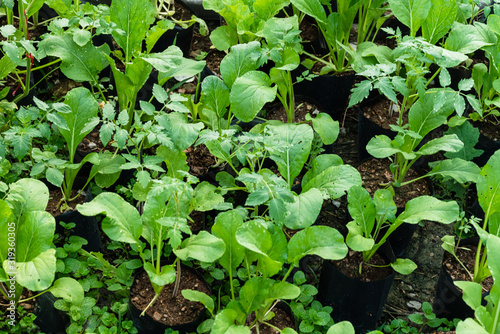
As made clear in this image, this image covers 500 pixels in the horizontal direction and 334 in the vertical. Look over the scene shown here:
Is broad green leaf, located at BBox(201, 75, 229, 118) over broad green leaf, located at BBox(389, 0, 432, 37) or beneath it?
beneath

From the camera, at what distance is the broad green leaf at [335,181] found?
216cm

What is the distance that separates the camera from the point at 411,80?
2643 mm

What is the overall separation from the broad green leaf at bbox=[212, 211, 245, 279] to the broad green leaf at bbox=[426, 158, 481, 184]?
983 mm

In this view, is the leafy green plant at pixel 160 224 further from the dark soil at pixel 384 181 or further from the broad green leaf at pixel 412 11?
the broad green leaf at pixel 412 11

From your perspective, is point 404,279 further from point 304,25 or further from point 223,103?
point 304,25

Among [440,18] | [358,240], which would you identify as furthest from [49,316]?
[440,18]

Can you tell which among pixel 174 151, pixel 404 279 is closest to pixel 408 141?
pixel 404 279

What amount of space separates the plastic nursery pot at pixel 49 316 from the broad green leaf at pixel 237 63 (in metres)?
1.15

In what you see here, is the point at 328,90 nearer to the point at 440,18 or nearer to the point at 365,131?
the point at 365,131

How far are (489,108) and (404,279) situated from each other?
1015 mm

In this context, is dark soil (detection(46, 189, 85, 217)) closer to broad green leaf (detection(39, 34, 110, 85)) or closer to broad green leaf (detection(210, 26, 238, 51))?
broad green leaf (detection(39, 34, 110, 85))

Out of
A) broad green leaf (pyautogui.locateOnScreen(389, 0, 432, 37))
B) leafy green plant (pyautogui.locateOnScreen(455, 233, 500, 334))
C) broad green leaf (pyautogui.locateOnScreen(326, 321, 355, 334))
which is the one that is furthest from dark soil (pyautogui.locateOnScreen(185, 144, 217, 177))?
leafy green plant (pyautogui.locateOnScreen(455, 233, 500, 334))

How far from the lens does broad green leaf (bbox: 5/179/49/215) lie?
6.75 ft

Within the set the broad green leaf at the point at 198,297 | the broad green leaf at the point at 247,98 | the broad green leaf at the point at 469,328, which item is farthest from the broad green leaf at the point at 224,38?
the broad green leaf at the point at 469,328
